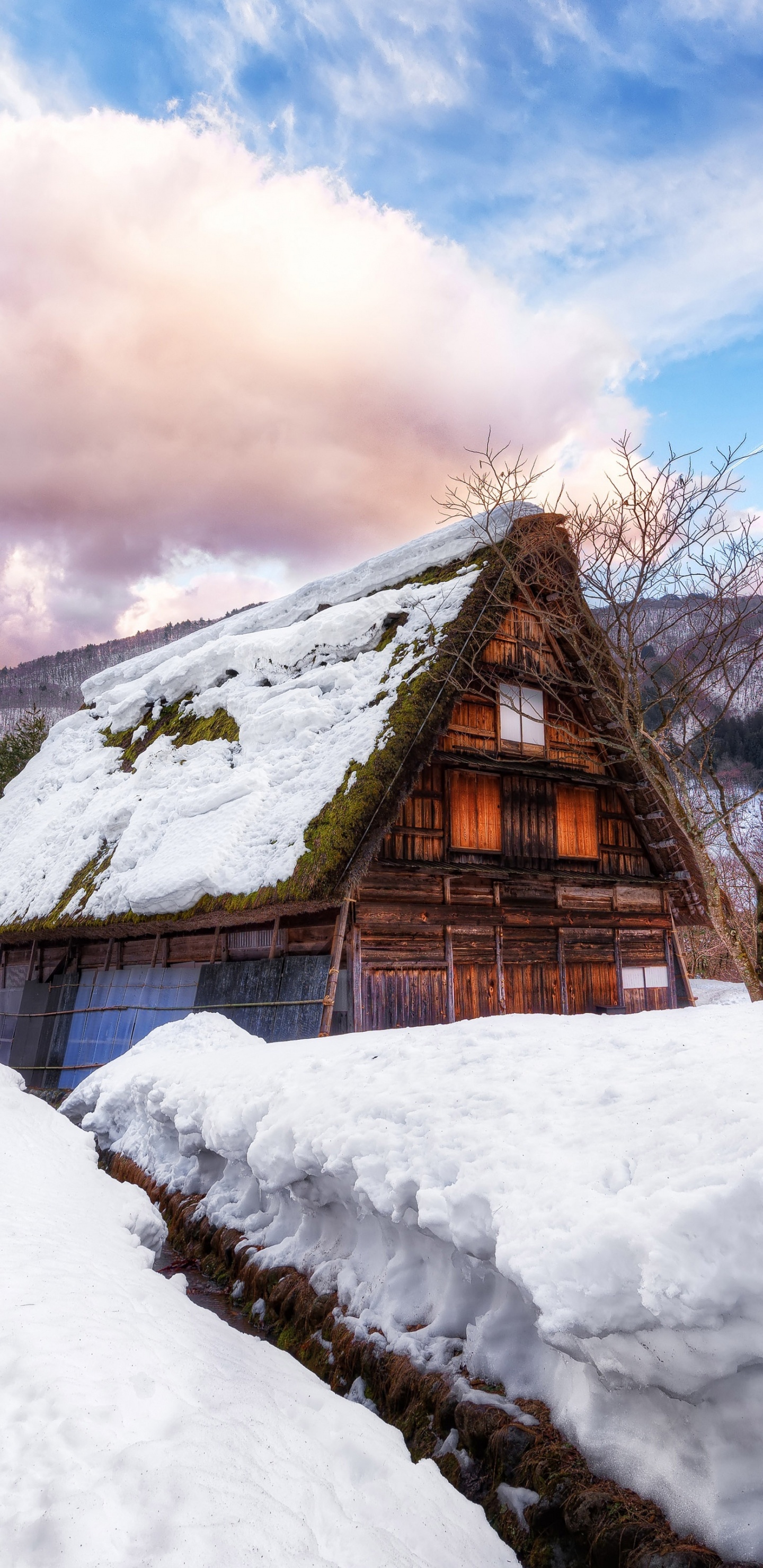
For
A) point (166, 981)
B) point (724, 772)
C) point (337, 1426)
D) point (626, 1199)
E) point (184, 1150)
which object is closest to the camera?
point (626, 1199)

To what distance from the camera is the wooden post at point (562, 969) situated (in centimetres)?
1127

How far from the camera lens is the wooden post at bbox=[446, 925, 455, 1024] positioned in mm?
10164

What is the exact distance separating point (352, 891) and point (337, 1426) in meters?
6.10

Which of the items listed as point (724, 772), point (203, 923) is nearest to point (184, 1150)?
point (203, 923)

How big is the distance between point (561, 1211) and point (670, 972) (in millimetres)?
10523

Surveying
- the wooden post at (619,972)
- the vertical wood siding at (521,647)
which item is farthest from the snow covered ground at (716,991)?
the vertical wood siding at (521,647)

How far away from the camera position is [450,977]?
10250 mm

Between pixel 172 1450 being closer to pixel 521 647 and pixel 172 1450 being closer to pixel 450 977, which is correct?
pixel 450 977

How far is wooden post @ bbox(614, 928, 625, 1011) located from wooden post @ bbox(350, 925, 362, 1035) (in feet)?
14.5

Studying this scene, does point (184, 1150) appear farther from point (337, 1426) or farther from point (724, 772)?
point (724, 772)

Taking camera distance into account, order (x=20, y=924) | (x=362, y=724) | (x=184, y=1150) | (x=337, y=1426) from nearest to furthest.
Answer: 1. (x=337, y=1426)
2. (x=184, y=1150)
3. (x=362, y=724)
4. (x=20, y=924)

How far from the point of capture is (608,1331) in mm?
2539

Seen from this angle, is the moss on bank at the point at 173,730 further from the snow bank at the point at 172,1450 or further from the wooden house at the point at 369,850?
the snow bank at the point at 172,1450

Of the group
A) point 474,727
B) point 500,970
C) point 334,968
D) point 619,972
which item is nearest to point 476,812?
point 474,727
